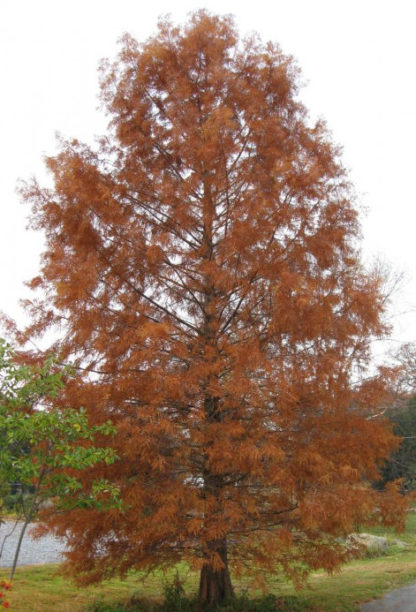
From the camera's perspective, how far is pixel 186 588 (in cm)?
1010

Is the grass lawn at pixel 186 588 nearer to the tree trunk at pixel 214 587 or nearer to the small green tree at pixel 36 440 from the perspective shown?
the tree trunk at pixel 214 587

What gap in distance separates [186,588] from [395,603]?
3697 mm

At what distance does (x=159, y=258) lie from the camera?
779cm

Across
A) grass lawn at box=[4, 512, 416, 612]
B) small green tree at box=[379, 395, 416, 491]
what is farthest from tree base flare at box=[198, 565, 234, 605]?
small green tree at box=[379, 395, 416, 491]

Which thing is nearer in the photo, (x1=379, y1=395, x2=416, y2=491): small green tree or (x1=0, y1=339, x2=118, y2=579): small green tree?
A: (x1=0, y1=339, x2=118, y2=579): small green tree

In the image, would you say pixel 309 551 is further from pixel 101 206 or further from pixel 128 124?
pixel 128 124

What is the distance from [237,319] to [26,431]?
3.71 m

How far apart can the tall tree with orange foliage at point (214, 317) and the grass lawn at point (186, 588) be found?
132 centimetres

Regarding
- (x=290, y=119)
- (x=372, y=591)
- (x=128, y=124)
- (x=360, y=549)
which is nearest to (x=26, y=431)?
(x=360, y=549)

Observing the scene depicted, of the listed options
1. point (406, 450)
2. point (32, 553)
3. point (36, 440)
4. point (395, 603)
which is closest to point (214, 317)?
point (36, 440)

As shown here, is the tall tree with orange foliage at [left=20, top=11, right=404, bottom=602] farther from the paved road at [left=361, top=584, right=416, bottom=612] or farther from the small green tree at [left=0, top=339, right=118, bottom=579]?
the paved road at [left=361, top=584, right=416, bottom=612]

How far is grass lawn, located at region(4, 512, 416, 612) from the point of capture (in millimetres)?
8180

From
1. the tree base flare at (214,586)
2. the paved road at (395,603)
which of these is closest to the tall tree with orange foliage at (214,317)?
the tree base flare at (214,586)

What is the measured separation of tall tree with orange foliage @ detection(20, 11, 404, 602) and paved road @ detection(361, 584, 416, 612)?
6.27 feet
